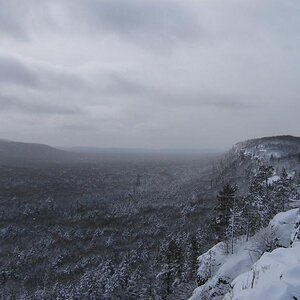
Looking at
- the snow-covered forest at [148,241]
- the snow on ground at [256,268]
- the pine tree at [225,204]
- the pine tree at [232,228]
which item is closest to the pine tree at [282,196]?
the snow-covered forest at [148,241]

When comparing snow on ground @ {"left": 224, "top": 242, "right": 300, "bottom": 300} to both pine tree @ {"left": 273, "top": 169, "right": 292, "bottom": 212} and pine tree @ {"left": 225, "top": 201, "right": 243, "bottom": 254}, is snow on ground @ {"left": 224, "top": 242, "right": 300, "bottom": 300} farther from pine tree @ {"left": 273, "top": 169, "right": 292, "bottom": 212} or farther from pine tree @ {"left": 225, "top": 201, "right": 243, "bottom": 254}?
pine tree @ {"left": 273, "top": 169, "right": 292, "bottom": 212}

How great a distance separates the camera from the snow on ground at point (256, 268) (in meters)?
13.8

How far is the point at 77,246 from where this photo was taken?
415ft

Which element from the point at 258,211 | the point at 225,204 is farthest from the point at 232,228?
the point at 258,211

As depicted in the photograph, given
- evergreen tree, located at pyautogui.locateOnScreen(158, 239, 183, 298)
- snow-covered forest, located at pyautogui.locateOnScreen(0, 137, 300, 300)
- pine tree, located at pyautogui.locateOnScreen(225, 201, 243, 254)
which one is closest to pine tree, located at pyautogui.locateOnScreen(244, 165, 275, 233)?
snow-covered forest, located at pyautogui.locateOnScreen(0, 137, 300, 300)

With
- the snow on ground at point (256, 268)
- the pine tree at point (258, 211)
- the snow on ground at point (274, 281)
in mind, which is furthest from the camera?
the pine tree at point (258, 211)

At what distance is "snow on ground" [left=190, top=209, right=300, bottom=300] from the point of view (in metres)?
13.8

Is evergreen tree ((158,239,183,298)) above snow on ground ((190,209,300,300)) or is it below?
below

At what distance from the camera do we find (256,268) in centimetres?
1877

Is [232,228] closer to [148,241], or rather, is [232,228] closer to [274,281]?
[274,281]

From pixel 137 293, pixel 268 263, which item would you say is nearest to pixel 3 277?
pixel 137 293

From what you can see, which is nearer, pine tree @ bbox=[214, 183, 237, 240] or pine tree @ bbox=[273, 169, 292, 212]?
pine tree @ bbox=[214, 183, 237, 240]

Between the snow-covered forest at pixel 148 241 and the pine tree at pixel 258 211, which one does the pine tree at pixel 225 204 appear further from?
the pine tree at pixel 258 211

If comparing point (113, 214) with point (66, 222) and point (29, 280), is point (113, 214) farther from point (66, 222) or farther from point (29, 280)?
point (29, 280)
